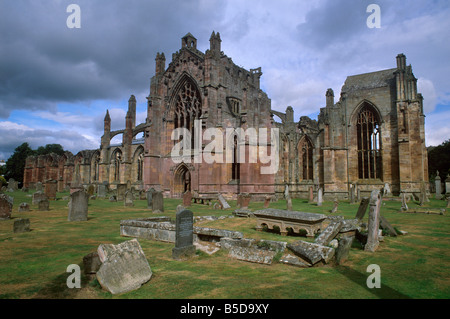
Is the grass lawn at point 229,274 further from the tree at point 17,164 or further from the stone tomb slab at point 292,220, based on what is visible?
the tree at point 17,164

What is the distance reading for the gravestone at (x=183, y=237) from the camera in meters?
6.17

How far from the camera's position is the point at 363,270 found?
212 inches

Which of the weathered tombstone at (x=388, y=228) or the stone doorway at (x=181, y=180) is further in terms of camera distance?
the stone doorway at (x=181, y=180)

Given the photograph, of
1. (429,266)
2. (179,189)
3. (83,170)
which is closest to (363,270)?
(429,266)

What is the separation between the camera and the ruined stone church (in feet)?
83.0

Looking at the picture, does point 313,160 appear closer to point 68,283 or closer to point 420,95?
point 420,95

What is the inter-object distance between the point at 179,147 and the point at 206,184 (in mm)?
7013

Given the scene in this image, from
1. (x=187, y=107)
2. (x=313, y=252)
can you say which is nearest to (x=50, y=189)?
(x=187, y=107)

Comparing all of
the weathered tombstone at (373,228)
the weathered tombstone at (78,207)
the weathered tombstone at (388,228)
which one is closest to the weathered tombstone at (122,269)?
the weathered tombstone at (373,228)

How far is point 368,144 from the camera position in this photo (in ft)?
95.7

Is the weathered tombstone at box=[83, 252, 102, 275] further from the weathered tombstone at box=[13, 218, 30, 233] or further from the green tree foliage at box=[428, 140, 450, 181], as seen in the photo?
the green tree foliage at box=[428, 140, 450, 181]

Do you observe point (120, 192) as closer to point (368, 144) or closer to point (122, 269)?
point (122, 269)

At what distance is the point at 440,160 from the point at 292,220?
46594 millimetres

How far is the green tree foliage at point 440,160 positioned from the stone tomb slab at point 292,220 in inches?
1671
